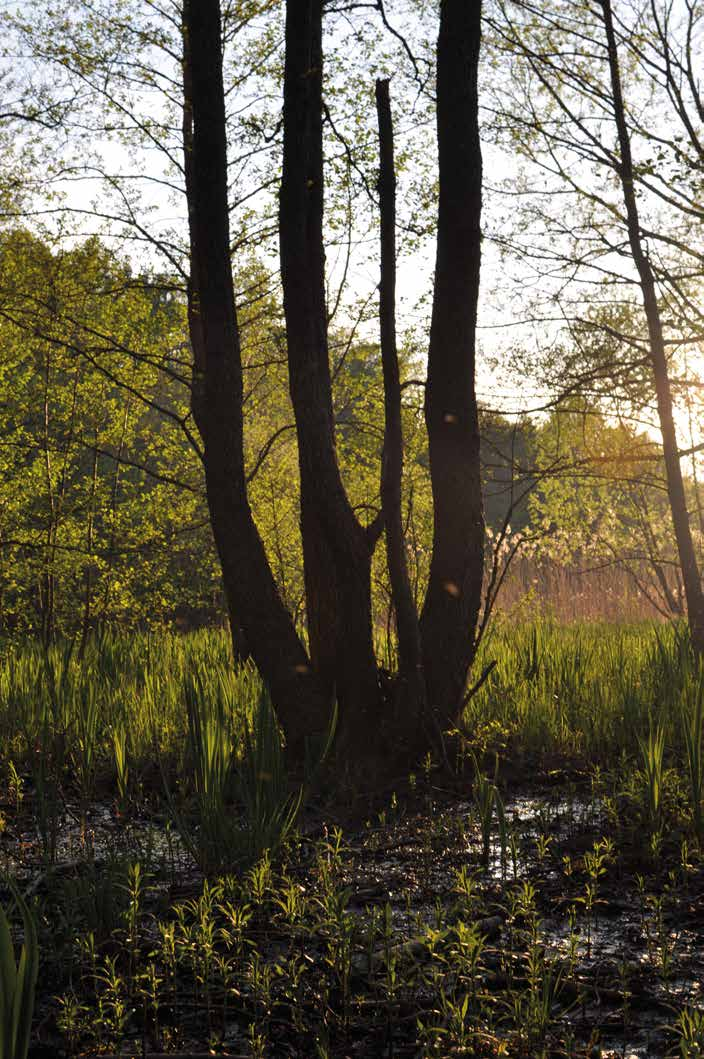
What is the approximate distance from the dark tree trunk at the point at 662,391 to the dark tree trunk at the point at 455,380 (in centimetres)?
332

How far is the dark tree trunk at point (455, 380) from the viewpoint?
467cm

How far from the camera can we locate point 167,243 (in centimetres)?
858

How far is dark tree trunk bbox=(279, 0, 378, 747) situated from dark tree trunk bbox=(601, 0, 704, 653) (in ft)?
12.5

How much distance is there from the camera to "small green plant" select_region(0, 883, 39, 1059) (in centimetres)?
155

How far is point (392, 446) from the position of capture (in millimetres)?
4504

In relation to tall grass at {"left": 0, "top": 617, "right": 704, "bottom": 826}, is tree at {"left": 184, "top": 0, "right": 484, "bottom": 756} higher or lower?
higher

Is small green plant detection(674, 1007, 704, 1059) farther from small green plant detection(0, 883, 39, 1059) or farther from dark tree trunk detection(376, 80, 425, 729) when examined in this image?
dark tree trunk detection(376, 80, 425, 729)

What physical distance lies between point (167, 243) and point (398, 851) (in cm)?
666

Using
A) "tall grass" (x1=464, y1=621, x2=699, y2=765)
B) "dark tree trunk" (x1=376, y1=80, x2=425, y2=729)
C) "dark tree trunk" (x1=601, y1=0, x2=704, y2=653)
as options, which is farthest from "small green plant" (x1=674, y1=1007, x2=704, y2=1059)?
"dark tree trunk" (x1=601, y1=0, x2=704, y2=653)

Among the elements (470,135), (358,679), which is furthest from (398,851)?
(470,135)

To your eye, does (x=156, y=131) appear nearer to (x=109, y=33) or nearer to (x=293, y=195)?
(x=109, y=33)

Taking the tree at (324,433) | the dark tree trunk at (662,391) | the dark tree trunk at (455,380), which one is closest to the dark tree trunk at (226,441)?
the tree at (324,433)

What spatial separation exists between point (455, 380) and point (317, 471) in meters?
0.83

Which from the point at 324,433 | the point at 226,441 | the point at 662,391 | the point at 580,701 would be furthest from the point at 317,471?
the point at 662,391
